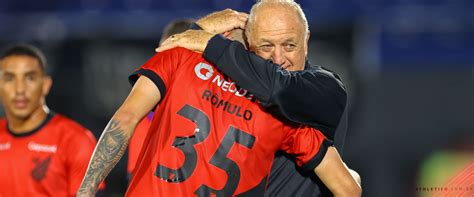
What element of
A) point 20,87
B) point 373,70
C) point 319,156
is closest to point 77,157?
point 20,87

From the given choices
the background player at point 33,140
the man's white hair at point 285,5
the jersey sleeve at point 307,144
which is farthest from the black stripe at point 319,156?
the background player at point 33,140

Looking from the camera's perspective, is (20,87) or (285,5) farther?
(20,87)

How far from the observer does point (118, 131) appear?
3727 mm

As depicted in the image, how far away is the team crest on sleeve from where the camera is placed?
3822 millimetres

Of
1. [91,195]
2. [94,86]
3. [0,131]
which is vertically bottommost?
[94,86]

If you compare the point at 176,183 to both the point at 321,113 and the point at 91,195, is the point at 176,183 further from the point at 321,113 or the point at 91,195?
the point at 321,113

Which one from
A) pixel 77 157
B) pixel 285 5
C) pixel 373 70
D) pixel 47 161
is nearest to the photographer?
pixel 285 5

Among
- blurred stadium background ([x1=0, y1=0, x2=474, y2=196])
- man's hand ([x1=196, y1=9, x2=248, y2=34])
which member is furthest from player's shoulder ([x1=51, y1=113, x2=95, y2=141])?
blurred stadium background ([x1=0, y1=0, x2=474, y2=196])

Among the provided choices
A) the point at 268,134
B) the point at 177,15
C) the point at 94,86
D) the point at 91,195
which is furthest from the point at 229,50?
the point at 177,15

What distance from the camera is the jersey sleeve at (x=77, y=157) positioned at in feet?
18.9

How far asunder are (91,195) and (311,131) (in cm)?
95

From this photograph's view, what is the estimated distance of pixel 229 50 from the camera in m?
3.77

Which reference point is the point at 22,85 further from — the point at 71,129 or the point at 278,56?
the point at 278,56

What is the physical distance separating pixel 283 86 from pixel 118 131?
0.70 m
